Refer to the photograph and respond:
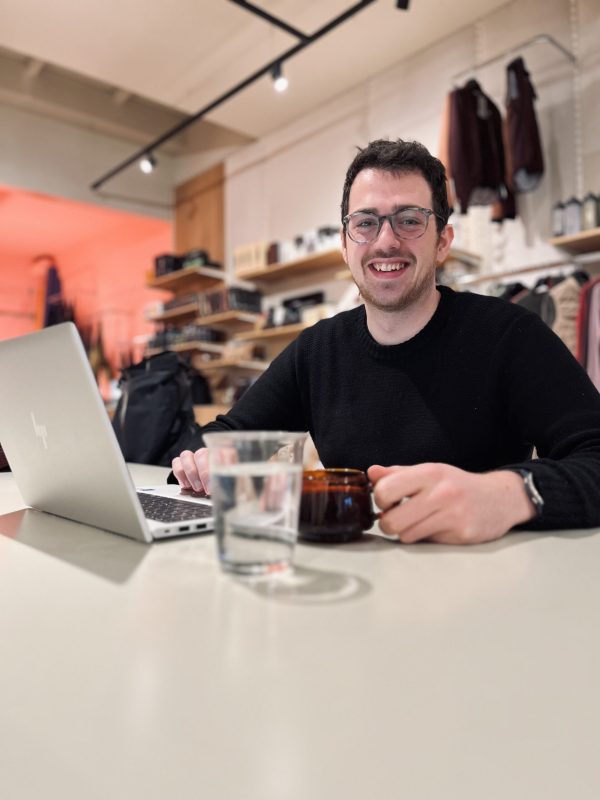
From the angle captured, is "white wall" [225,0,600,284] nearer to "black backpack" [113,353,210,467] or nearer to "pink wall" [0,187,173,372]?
"pink wall" [0,187,173,372]

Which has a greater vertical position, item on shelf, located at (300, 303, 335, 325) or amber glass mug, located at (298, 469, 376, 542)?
item on shelf, located at (300, 303, 335, 325)

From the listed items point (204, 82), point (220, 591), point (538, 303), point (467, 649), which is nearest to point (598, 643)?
point (467, 649)

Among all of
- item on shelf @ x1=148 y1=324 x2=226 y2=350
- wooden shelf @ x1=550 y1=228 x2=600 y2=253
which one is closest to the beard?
wooden shelf @ x1=550 y1=228 x2=600 y2=253

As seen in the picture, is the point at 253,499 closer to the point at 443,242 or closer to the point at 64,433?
the point at 64,433

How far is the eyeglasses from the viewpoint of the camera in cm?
139

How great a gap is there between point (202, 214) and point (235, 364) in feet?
6.14

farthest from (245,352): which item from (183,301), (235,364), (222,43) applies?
(222,43)

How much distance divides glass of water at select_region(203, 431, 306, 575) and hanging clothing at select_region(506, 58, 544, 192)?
3.20 m

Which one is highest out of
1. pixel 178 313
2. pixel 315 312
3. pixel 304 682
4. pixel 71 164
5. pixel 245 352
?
pixel 71 164

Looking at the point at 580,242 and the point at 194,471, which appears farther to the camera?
the point at 580,242

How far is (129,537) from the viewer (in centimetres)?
79

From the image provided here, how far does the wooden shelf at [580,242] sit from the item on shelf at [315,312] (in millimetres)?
1570

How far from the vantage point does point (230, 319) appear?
5.46 m

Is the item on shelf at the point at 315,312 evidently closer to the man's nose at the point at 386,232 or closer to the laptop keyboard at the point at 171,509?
the man's nose at the point at 386,232
